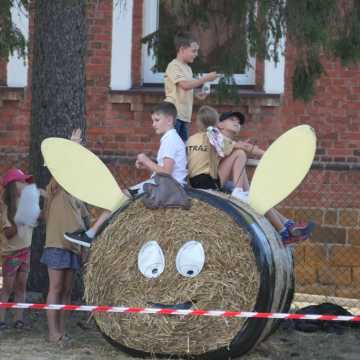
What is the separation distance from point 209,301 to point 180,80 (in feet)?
7.33

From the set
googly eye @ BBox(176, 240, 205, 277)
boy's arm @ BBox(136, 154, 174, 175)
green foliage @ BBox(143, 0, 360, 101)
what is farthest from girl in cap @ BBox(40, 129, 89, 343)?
green foliage @ BBox(143, 0, 360, 101)

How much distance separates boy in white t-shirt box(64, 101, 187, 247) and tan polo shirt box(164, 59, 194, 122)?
2.60 feet

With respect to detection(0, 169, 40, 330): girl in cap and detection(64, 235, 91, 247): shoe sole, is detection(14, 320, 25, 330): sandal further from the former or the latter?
detection(64, 235, 91, 247): shoe sole

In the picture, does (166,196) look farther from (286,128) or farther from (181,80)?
(286,128)

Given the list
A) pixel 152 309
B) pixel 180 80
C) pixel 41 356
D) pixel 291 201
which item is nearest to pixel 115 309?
pixel 152 309

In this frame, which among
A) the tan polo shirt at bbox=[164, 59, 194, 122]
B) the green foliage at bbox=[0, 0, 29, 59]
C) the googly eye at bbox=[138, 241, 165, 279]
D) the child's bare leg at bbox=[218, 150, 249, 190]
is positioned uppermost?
the green foliage at bbox=[0, 0, 29, 59]

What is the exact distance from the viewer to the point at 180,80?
28.7 ft

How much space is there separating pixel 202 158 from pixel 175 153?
375 mm

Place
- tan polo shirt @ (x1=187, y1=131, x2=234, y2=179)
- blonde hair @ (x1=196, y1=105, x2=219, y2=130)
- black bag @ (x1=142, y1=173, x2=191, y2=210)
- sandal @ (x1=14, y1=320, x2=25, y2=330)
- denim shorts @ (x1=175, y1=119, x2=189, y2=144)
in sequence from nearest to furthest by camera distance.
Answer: black bag @ (x1=142, y1=173, x2=191, y2=210) < tan polo shirt @ (x1=187, y1=131, x2=234, y2=179) < blonde hair @ (x1=196, y1=105, x2=219, y2=130) < sandal @ (x1=14, y1=320, x2=25, y2=330) < denim shorts @ (x1=175, y1=119, x2=189, y2=144)

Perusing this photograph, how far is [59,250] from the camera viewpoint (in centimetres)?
800

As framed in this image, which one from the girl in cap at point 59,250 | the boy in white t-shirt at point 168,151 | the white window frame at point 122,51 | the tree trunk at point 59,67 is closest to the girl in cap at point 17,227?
the girl in cap at point 59,250

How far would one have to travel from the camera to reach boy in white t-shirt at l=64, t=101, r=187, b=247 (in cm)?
780

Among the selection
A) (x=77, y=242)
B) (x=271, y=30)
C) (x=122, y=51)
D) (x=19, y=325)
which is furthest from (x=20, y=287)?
(x=122, y=51)

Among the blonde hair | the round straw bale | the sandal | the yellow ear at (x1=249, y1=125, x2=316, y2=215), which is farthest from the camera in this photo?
the sandal
